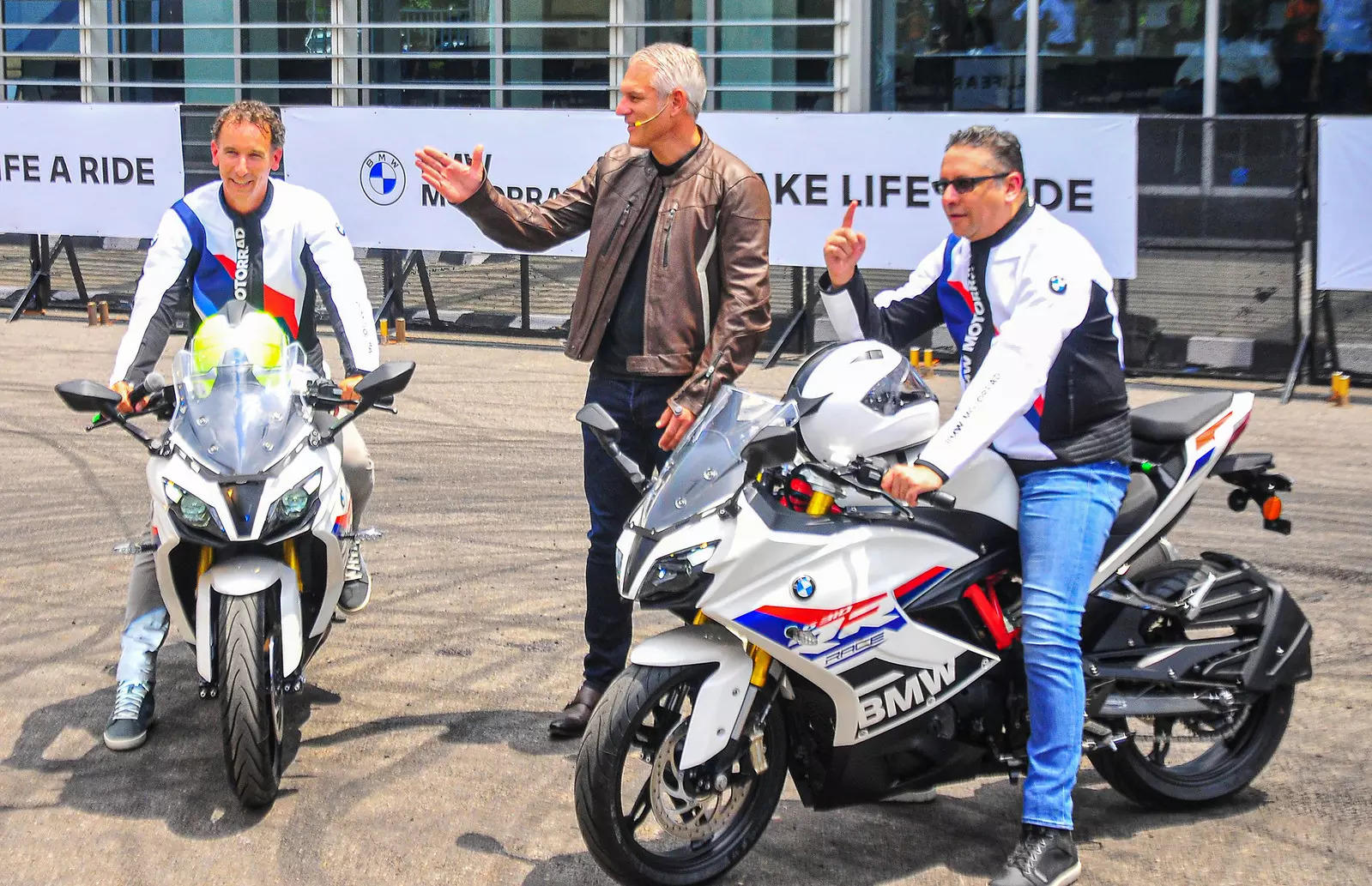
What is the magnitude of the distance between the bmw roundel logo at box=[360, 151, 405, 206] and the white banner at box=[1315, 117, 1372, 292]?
631cm

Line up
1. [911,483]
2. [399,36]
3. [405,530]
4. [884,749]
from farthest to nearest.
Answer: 1. [399,36]
2. [405,530]
3. [884,749]
4. [911,483]

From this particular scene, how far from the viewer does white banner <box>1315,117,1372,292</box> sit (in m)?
10.1

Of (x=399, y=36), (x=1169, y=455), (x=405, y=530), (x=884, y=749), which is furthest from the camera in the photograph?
(x=399, y=36)

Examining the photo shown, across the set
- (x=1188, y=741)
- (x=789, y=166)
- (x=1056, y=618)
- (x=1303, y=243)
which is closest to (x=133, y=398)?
(x=1056, y=618)

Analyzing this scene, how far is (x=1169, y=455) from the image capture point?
433 cm

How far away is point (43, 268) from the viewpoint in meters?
13.8

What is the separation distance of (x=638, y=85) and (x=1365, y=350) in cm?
735

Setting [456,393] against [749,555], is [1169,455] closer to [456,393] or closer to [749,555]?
[749,555]

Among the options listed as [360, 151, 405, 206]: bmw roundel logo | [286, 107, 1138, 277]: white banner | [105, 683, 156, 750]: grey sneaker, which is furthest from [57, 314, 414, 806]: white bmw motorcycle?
[360, 151, 405, 206]: bmw roundel logo

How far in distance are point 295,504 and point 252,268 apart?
3.32 ft

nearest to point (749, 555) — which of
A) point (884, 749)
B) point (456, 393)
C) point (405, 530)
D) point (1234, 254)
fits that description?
point (884, 749)

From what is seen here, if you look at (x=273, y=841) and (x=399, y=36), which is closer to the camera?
(x=273, y=841)

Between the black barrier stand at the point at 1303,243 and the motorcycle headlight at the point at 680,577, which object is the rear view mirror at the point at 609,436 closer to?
the motorcycle headlight at the point at 680,577

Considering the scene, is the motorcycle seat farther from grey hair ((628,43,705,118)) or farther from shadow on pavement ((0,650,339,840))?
shadow on pavement ((0,650,339,840))
